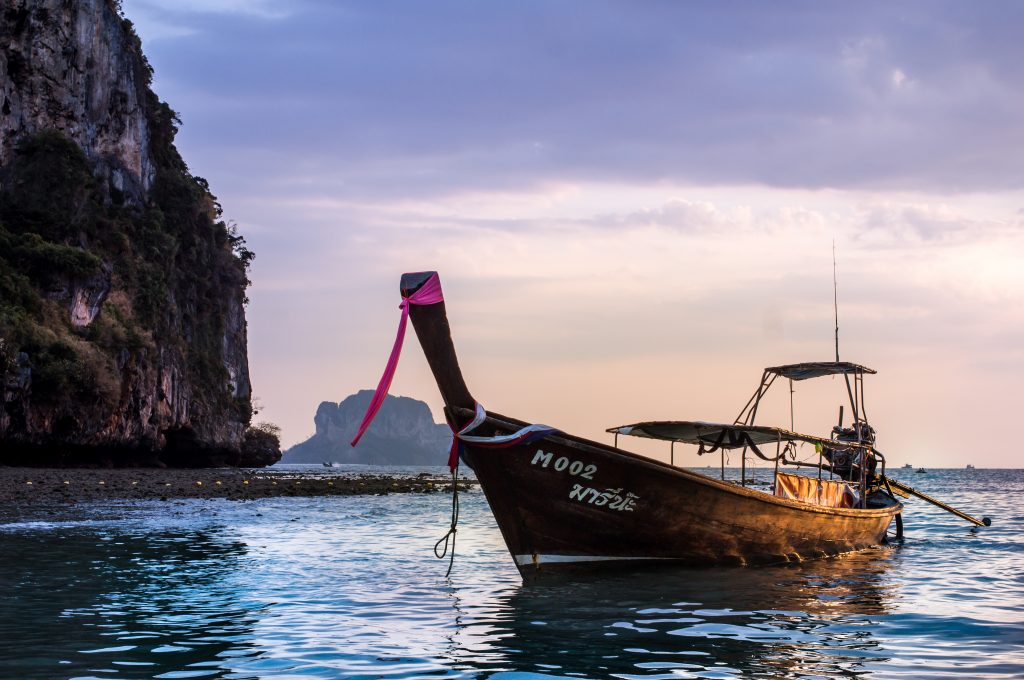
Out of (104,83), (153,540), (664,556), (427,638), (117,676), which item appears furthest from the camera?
(104,83)

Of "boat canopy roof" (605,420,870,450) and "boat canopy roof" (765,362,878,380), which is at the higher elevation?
"boat canopy roof" (765,362,878,380)

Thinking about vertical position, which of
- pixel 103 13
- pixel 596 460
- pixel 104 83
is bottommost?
pixel 596 460

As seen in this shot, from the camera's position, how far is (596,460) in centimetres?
1270

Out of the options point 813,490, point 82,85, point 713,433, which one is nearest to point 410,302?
point 713,433

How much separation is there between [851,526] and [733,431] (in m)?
3.09

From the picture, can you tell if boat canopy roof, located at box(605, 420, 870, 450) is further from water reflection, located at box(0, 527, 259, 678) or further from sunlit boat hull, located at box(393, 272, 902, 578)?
water reflection, located at box(0, 527, 259, 678)

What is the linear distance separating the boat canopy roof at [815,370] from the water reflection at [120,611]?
11.7 m

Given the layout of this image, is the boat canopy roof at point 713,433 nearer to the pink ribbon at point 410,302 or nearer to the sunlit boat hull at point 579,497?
the sunlit boat hull at point 579,497

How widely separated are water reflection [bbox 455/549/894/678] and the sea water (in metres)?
0.04

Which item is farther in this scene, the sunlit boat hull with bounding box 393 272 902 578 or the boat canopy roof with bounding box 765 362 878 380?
the boat canopy roof with bounding box 765 362 878 380

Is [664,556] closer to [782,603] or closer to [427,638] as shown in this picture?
[782,603]

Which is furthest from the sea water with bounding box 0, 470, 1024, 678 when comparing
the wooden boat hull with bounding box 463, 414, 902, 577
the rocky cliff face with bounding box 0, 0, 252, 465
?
the rocky cliff face with bounding box 0, 0, 252, 465

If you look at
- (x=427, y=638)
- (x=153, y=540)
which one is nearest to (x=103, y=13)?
(x=153, y=540)

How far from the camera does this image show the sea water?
7.97m
